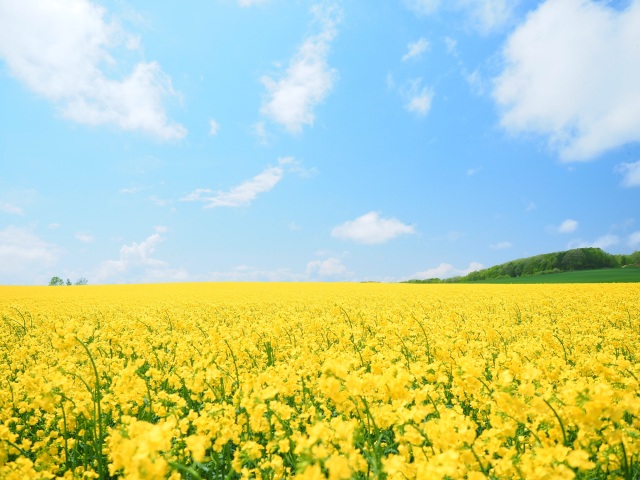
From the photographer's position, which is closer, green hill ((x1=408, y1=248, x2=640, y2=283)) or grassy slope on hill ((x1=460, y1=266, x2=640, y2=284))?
grassy slope on hill ((x1=460, y1=266, x2=640, y2=284))

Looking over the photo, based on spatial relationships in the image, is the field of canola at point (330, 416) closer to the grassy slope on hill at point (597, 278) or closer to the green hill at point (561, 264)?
the grassy slope on hill at point (597, 278)

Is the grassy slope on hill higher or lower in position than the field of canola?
lower

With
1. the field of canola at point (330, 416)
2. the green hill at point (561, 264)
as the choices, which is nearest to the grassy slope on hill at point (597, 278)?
the green hill at point (561, 264)

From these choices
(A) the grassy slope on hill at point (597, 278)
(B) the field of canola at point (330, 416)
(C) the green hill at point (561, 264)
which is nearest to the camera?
(B) the field of canola at point (330, 416)

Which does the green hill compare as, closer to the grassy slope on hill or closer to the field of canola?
the grassy slope on hill

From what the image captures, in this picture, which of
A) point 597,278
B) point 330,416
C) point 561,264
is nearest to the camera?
point 330,416

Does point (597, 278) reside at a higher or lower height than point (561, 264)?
lower

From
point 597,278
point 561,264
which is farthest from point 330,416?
point 561,264

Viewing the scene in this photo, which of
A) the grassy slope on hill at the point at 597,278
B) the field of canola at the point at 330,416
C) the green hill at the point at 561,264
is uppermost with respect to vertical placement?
the green hill at the point at 561,264

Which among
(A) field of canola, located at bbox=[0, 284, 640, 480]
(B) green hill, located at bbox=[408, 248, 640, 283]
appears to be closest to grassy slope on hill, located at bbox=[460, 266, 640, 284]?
(B) green hill, located at bbox=[408, 248, 640, 283]

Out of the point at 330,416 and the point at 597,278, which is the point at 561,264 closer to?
the point at 597,278

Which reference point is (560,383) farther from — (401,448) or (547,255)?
(547,255)

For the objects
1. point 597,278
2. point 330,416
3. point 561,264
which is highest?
point 561,264

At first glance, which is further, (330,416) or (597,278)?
(597,278)
